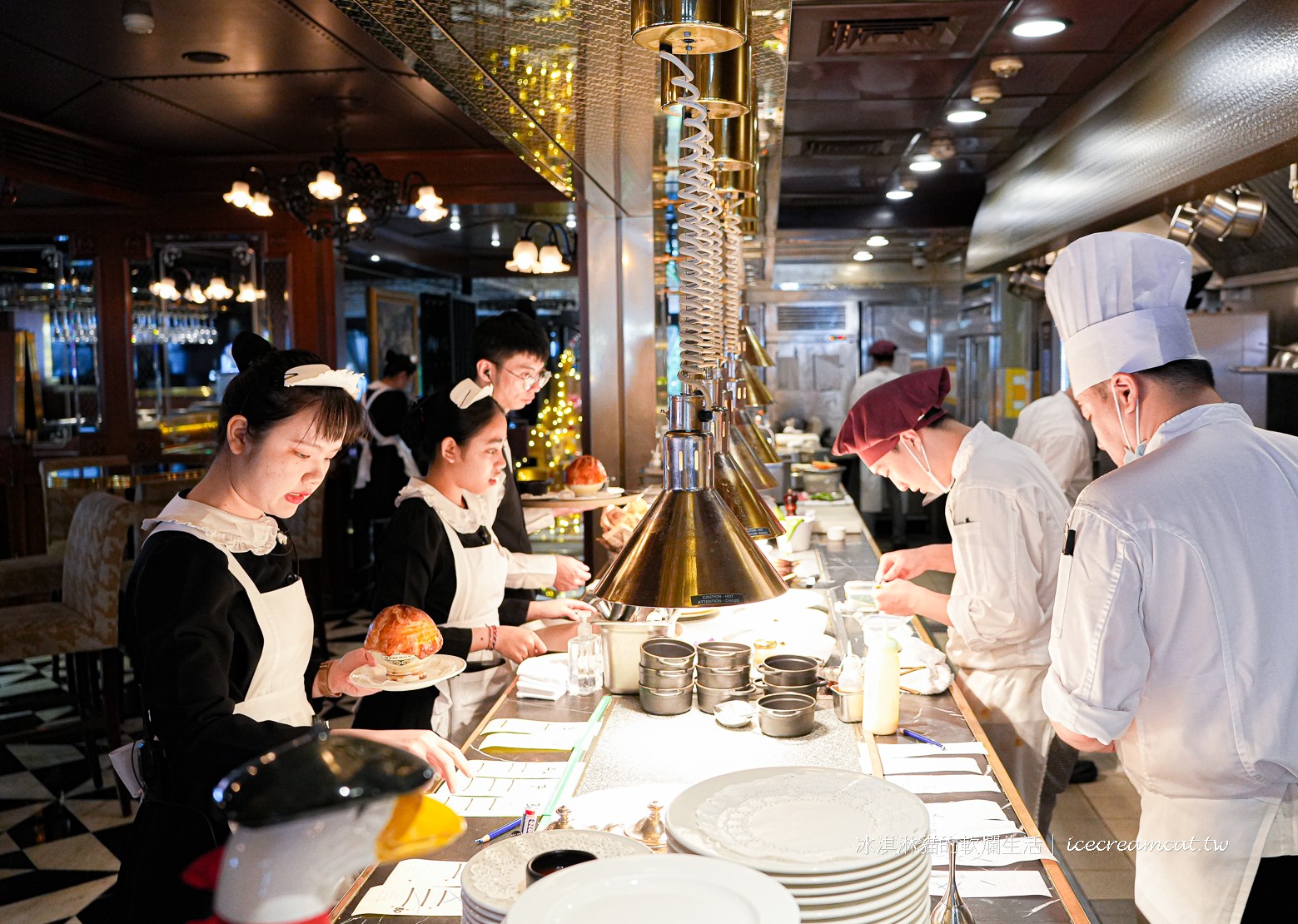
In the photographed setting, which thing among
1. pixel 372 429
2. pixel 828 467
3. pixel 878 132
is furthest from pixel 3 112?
pixel 828 467

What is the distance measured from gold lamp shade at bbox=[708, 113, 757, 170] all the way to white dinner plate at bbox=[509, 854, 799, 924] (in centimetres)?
158

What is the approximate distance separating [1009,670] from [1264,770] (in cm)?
118

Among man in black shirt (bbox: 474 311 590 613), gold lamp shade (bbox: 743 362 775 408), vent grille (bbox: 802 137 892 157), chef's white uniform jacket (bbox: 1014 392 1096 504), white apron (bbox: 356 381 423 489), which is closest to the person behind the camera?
man in black shirt (bbox: 474 311 590 613)

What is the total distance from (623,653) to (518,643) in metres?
0.43

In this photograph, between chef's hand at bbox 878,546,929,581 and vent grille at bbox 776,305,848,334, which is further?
vent grille at bbox 776,305,848,334

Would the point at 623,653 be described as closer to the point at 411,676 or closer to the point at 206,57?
the point at 411,676

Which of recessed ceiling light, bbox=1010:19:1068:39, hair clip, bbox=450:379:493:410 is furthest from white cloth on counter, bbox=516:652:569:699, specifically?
recessed ceiling light, bbox=1010:19:1068:39

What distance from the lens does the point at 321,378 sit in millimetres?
1996

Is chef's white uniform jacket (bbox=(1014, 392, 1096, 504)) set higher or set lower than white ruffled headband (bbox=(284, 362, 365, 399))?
lower

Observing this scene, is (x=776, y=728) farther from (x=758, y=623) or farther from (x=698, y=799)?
(x=758, y=623)

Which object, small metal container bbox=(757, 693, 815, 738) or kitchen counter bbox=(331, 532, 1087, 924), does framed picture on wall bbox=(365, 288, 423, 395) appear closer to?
kitchen counter bbox=(331, 532, 1087, 924)

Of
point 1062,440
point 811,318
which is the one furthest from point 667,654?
point 811,318

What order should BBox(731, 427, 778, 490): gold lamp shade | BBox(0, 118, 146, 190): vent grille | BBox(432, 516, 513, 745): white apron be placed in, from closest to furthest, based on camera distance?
BBox(731, 427, 778, 490): gold lamp shade < BBox(432, 516, 513, 745): white apron < BBox(0, 118, 146, 190): vent grille

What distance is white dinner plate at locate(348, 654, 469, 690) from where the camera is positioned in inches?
81.4
